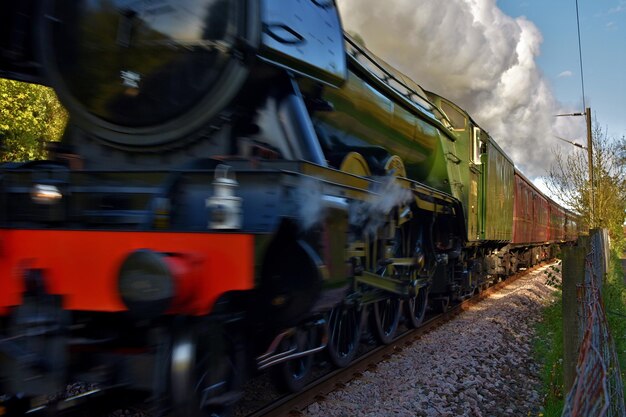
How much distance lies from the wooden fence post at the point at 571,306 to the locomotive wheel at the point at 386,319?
2.51 metres

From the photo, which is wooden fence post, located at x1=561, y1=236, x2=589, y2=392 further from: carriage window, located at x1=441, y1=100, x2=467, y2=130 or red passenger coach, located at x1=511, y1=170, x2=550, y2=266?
red passenger coach, located at x1=511, y1=170, x2=550, y2=266

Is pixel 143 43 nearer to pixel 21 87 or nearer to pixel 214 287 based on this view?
pixel 214 287

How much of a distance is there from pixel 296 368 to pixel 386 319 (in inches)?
90.2

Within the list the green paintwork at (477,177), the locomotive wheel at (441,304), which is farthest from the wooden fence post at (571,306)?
the locomotive wheel at (441,304)

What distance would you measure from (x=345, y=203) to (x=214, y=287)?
102cm

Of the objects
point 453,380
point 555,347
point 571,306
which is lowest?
point 453,380

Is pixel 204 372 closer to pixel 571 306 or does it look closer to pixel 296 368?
pixel 296 368

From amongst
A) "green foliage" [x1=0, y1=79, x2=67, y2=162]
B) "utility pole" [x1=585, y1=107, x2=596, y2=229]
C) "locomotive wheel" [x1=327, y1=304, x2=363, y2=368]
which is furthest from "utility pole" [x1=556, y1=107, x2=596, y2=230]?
"green foliage" [x1=0, y1=79, x2=67, y2=162]

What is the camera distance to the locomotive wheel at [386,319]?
6438 mm

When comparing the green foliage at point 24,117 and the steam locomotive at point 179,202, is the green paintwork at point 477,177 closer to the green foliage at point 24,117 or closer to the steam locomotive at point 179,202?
the steam locomotive at point 179,202

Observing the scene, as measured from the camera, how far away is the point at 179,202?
294 cm

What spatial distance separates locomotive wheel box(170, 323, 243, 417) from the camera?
8.57ft

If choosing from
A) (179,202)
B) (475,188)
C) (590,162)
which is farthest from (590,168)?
(179,202)

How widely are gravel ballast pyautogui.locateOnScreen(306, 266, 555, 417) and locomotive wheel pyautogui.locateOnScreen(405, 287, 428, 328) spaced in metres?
0.28
